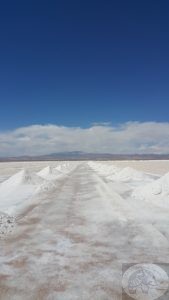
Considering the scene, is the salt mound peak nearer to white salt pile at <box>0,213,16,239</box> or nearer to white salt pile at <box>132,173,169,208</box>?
white salt pile at <box>132,173,169,208</box>

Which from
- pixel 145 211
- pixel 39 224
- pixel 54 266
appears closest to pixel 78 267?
pixel 54 266

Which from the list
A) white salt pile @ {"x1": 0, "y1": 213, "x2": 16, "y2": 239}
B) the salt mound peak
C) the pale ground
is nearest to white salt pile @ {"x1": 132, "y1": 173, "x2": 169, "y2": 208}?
the salt mound peak

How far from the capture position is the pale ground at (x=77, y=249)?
5.31 meters

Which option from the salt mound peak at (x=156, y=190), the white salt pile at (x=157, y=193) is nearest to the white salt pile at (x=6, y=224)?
the white salt pile at (x=157, y=193)

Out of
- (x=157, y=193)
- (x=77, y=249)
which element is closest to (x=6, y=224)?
(x=77, y=249)

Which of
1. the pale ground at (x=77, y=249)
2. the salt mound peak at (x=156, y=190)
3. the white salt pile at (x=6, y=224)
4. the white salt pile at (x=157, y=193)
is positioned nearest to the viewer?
the pale ground at (x=77, y=249)

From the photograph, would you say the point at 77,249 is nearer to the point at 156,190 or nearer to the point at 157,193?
the point at 157,193

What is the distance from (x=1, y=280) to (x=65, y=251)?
200 cm

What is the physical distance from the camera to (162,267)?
6176mm

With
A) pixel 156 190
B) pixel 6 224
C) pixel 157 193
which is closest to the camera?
pixel 6 224

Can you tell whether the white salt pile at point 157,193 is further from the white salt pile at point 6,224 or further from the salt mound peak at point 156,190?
the white salt pile at point 6,224

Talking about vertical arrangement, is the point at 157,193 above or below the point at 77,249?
above

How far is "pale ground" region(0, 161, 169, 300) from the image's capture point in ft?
17.4

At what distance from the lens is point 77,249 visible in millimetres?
7473
